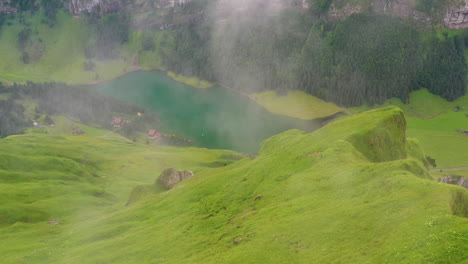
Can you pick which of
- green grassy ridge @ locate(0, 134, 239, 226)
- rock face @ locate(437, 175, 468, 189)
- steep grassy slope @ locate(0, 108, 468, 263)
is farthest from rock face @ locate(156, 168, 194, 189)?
rock face @ locate(437, 175, 468, 189)

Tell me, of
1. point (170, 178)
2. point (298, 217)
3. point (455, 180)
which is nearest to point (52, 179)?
point (170, 178)

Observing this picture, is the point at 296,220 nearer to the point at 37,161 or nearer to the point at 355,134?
the point at 355,134

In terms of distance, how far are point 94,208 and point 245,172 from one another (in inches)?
2174

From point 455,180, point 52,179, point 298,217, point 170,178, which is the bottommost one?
point 52,179

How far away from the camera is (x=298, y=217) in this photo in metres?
65.4

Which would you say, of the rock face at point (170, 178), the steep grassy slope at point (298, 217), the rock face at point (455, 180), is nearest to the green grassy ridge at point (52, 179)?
the steep grassy slope at point (298, 217)

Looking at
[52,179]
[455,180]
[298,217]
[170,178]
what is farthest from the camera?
[455,180]

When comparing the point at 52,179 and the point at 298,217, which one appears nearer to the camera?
the point at 298,217

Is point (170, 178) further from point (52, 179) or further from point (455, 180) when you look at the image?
point (455, 180)

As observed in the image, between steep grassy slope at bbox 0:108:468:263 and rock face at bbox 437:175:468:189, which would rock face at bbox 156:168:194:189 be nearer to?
steep grassy slope at bbox 0:108:468:263

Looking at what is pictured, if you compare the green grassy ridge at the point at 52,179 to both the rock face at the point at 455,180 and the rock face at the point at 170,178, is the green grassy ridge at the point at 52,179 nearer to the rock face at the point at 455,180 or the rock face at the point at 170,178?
the rock face at the point at 170,178

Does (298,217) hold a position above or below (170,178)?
above

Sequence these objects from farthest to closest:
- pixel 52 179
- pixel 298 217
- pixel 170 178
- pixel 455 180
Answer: pixel 455 180 → pixel 52 179 → pixel 170 178 → pixel 298 217

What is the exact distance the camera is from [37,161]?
526ft
